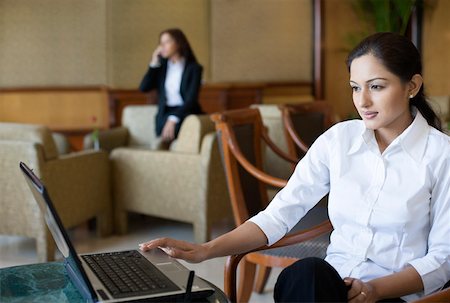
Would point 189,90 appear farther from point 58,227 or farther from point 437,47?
point 437,47

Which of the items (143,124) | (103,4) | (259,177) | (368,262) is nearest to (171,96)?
(143,124)

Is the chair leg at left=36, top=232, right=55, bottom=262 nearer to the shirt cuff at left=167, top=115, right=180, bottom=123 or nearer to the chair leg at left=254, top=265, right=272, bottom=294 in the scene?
the chair leg at left=254, top=265, right=272, bottom=294

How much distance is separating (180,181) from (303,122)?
92cm

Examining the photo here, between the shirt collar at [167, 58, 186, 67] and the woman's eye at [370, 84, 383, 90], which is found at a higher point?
the shirt collar at [167, 58, 186, 67]

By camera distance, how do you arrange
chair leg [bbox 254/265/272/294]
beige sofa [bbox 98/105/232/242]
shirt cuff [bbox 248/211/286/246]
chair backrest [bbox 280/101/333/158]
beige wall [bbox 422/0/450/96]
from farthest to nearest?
beige wall [bbox 422/0/450/96]
beige sofa [bbox 98/105/232/242]
chair backrest [bbox 280/101/333/158]
chair leg [bbox 254/265/272/294]
shirt cuff [bbox 248/211/286/246]

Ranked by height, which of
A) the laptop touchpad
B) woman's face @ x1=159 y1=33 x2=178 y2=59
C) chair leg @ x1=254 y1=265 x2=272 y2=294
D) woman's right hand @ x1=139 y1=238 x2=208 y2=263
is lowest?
chair leg @ x1=254 y1=265 x2=272 y2=294

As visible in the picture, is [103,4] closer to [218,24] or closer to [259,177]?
[218,24]

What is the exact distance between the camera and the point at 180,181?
4.39 meters

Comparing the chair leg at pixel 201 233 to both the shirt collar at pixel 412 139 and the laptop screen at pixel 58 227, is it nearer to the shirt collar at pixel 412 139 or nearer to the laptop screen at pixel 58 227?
the shirt collar at pixel 412 139

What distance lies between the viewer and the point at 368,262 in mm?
1724

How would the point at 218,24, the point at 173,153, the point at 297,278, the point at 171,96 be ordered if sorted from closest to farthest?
1. the point at 297,278
2. the point at 173,153
3. the point at 171,96
4. the point at 218,24

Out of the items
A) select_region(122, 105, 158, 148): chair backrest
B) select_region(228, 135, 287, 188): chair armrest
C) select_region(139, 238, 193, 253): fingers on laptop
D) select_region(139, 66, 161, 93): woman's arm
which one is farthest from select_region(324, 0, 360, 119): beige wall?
select_region(139, 238, 193, 253): fingers on laptop

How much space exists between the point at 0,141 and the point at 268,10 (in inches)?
197

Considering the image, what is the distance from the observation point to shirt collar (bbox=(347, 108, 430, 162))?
170cm
